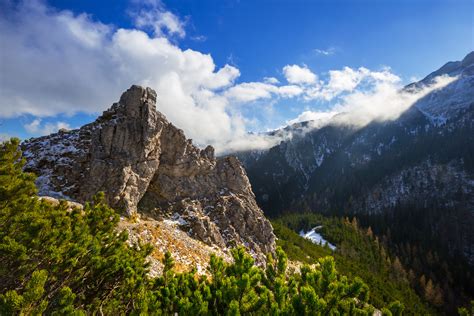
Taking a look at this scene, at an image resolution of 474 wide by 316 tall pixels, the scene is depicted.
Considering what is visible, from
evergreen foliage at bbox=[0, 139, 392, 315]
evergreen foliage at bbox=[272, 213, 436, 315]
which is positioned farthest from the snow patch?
evergreen foliage at bbox=[0, 139, 392, 315]

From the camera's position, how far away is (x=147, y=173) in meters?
40.8

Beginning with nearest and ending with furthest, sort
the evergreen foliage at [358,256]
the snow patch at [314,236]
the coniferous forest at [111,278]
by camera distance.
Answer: the coniferous forest at [111,278] → the evergreen foliage at [358,256] → the snow patch at [314,236]

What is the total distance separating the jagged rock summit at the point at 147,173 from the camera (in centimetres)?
3569

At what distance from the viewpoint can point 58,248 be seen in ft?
43.3

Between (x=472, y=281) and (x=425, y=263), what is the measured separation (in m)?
20.2

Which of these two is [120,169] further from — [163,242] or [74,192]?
[163,242]

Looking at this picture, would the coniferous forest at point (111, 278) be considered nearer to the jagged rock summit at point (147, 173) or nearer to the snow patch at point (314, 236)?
the jagged rock summit at point (147, 173)

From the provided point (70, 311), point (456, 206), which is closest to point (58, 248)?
point (70, 311)

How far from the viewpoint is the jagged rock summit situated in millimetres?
35688

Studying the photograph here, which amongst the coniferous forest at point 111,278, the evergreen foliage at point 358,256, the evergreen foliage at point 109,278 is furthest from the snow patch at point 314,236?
the evergreen foliage at point 109,278

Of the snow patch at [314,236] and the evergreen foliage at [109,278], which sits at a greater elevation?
the evergreen foliage at [109,278]

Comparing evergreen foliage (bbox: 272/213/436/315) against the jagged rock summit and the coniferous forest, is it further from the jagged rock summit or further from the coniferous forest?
the coniferous forest

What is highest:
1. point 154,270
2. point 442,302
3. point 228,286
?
point 228,286

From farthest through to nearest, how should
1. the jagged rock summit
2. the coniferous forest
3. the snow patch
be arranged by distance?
the snow patch, the jagged rock summit, the coniferous forest
